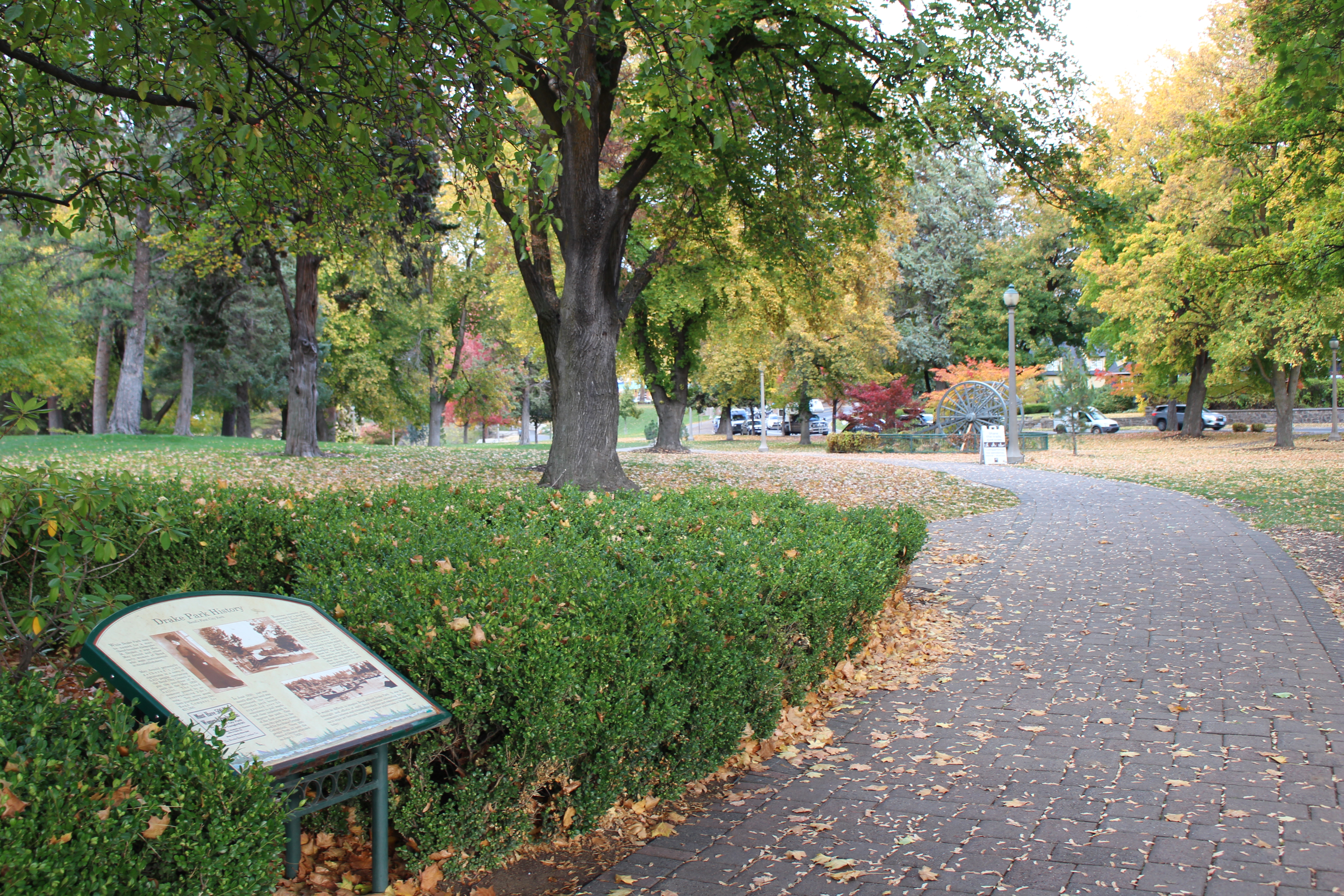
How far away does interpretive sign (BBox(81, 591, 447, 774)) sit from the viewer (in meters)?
2.42

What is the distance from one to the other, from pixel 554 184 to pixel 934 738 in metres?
3.55

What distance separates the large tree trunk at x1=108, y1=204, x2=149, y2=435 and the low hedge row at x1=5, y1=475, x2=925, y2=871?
22121 mm

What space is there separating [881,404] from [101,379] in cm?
3114

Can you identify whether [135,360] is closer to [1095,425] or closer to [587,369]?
[587,369]

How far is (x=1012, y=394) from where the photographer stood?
23859 millimetres

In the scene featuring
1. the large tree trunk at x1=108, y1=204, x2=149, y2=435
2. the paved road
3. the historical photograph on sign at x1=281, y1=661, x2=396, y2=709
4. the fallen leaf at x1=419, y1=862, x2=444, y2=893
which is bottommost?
the paved road

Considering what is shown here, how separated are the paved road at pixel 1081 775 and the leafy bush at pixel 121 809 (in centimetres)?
140

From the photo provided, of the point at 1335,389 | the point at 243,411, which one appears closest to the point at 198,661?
the point at 243,411

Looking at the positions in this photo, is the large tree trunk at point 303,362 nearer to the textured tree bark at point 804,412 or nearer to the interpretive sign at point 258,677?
the interpretive sign at point 258,677

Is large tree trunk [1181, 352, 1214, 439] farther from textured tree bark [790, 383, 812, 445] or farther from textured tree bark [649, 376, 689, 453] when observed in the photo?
textured tree bark [649, 376, 689, 453]

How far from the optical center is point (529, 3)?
4672mm

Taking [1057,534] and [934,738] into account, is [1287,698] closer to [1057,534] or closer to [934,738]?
[934,738]

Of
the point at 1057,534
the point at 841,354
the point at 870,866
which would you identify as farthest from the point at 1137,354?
the point at 870,866

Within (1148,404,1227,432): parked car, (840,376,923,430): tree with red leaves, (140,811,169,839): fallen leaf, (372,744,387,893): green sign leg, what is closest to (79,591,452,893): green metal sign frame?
(372,744,387,893): green sign leg
